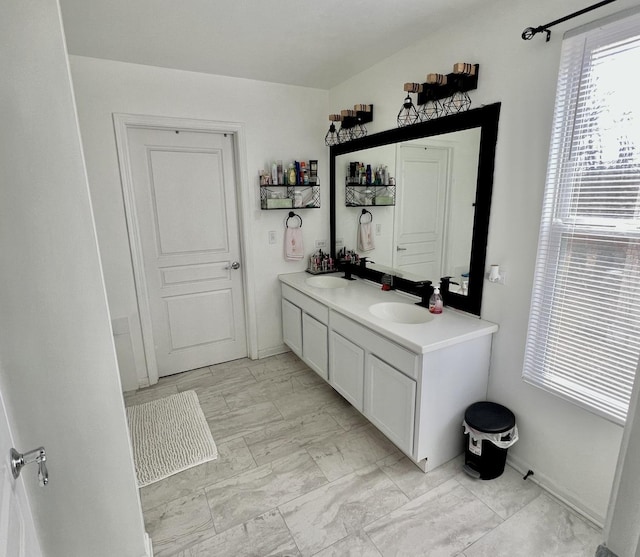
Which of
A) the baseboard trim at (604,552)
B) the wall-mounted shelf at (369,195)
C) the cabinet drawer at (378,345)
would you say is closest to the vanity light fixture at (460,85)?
the wall-mounted shelf at (369,195)

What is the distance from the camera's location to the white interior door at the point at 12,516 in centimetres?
71

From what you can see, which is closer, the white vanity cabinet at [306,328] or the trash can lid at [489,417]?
the trash can lid at [489,417]

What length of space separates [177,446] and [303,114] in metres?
2.87

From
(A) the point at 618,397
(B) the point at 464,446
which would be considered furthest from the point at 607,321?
(B) the point at 464,446

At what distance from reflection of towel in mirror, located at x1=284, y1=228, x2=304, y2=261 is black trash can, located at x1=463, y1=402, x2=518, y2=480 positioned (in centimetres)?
198

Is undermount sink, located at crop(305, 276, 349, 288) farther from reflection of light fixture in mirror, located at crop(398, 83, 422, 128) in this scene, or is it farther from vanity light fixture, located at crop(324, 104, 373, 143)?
reflection of light fixture in mirror, located at crop(398, 83, 422, 128)

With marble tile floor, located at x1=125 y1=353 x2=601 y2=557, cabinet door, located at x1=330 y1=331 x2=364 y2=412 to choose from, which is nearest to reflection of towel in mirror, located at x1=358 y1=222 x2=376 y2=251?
cabinet door, located at x1=330 y1=331 x2=364 y2=412

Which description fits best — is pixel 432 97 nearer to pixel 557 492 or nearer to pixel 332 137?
pixel 332 137

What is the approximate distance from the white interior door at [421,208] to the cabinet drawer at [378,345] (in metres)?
0.66

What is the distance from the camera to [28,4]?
100cm

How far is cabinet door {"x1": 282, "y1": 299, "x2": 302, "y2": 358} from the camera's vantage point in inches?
123

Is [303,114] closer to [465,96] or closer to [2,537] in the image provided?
[465,96]

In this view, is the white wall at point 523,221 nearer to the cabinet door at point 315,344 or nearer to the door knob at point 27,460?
the cabinet door at point 315,344

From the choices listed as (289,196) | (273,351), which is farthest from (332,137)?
(273,351)
